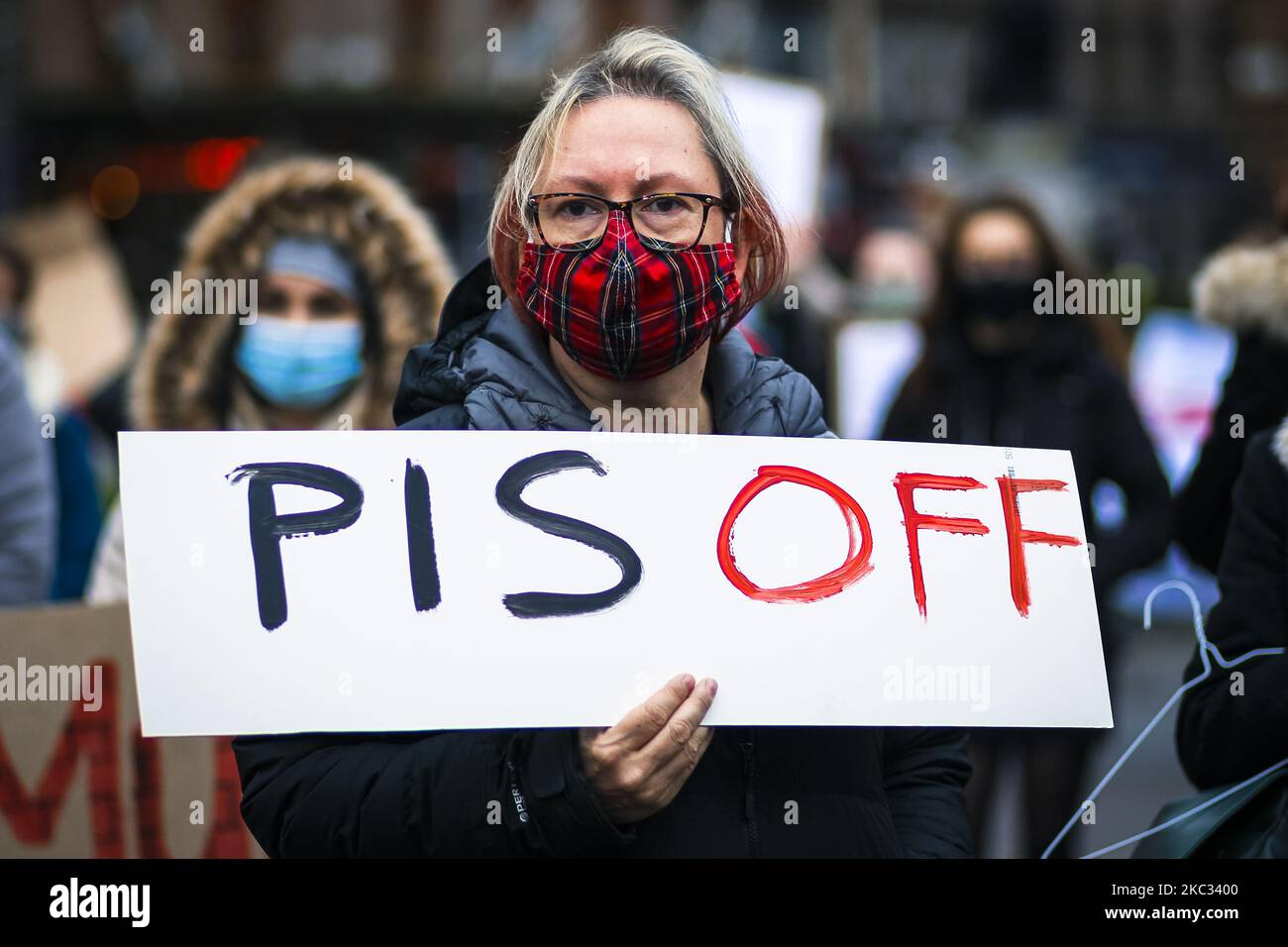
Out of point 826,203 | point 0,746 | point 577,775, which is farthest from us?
point 826,203

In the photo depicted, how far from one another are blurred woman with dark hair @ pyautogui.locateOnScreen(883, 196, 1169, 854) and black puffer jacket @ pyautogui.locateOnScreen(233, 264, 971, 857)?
216cm

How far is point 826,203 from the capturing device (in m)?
18.6

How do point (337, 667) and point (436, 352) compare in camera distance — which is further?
point (436, 352)

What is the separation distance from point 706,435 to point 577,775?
47cm

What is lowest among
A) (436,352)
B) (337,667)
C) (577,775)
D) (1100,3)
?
(577,775)

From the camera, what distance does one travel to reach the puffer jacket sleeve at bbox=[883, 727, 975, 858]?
2.06 meters

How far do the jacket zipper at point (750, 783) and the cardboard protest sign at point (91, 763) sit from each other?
1504 millimetres

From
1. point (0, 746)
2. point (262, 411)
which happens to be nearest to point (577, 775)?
point (0, 746)

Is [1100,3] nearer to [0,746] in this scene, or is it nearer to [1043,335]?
[1043,335]

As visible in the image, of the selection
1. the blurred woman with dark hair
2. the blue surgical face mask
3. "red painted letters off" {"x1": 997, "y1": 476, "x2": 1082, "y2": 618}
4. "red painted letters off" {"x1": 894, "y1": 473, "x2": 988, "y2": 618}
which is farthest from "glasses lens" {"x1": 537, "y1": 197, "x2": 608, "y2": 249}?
the blurred woman with dark hair

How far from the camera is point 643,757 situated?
176cm

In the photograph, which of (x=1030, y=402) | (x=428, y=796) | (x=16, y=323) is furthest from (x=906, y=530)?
(x=16, y=323)

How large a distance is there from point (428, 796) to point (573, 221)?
2.39ft

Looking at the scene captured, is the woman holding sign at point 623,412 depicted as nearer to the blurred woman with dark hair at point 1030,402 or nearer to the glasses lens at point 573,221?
the glasses lens at point 573,221
